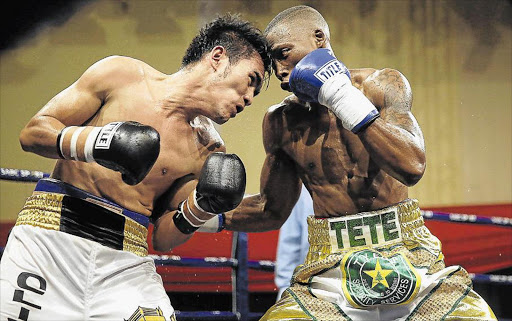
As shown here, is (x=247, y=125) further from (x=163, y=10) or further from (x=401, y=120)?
(x=401, y=120)

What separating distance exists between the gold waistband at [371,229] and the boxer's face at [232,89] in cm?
44

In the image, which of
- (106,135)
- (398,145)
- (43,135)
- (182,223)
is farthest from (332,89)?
(43,135)

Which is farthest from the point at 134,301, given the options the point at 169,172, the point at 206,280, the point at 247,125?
the point at 247,125

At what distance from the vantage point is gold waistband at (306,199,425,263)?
2.04 meters

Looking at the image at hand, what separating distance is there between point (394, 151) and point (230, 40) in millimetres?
587

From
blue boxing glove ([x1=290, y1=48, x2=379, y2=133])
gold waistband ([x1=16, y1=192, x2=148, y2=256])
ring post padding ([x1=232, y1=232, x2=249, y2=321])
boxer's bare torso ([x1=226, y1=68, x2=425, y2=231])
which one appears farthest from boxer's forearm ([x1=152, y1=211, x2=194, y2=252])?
ring post padding ([x1=232, y1=232, x2=249, y2=321])

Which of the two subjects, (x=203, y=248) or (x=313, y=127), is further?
(x=203, y=248)

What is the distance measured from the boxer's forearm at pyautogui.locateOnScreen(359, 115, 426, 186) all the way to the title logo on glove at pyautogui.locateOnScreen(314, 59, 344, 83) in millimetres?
188

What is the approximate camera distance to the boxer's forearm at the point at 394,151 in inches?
76.9

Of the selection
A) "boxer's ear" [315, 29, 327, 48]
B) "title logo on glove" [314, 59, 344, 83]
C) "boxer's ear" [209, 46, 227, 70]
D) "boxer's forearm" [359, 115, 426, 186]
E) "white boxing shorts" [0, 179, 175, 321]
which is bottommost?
"white boxing shorts" [0, 179, 175, 321]

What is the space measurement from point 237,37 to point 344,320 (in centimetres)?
88

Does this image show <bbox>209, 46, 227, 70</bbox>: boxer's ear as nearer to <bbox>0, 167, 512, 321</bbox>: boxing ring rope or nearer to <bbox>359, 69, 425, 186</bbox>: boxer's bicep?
<bbox>359, 69, 425, 186</bbox>: boxer's bicep

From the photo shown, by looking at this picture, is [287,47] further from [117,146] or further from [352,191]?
[117,146]

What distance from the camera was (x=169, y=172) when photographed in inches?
77.7
